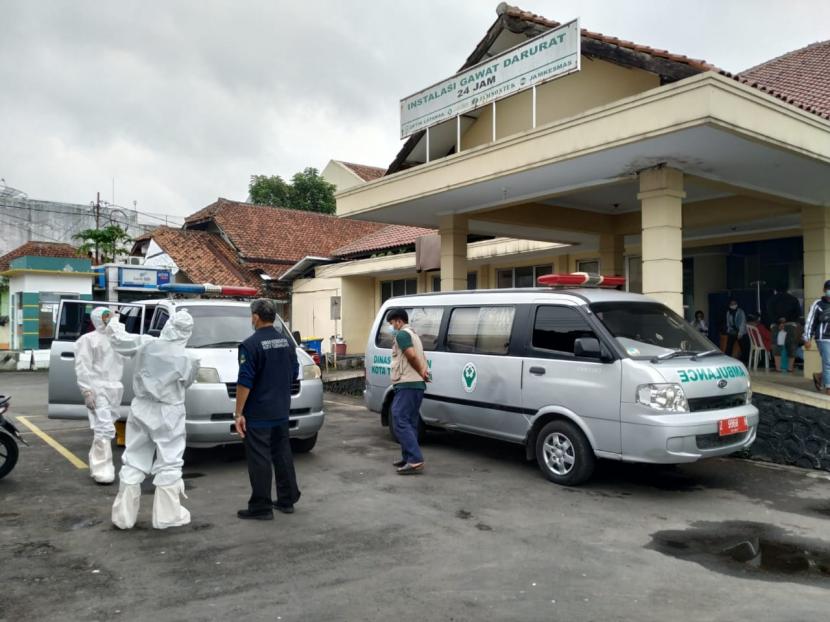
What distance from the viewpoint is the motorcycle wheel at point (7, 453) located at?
21.4 feet

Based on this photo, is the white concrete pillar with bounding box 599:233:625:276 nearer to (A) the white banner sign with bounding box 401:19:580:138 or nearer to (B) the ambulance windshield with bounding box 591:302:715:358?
(A) the white banner sign with bounding box 401:19:580:138

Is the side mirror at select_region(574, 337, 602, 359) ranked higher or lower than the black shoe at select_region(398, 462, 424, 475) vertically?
higher

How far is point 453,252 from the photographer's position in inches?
511

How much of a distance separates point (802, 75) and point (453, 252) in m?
8.06

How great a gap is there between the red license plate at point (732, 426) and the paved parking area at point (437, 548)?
0.63 metres

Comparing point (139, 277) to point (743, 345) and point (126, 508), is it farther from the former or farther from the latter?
point (126, 508)

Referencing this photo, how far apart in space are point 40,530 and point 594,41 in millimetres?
9044

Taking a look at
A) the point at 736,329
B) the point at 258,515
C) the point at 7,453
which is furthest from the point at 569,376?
the point at 736,329

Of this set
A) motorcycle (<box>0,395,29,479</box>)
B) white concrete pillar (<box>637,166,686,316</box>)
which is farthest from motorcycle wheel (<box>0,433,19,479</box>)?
white concrete pillar (<box>637,166,686,316</box>)

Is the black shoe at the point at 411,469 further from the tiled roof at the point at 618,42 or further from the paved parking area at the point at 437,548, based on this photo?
the tiled roof at the point at 618,42

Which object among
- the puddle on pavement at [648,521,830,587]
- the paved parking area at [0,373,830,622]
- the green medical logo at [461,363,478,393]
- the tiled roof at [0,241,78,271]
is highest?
the tiled roof at [0,241,78,271]

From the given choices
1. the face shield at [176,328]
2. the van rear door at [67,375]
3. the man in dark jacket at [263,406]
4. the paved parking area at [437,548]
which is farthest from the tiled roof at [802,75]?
the van rear door at [67,375]

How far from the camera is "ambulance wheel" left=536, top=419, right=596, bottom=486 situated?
6.36m

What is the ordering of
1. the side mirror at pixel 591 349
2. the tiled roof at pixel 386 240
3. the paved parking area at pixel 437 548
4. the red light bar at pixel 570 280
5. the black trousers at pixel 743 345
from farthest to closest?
the tiled roof at pixel 386 240, the black trousers at pixel 743 345, the red light bar at pixel 570 280, the side mirror at pixel 591 349, the paved parking area at pixel 437 548
